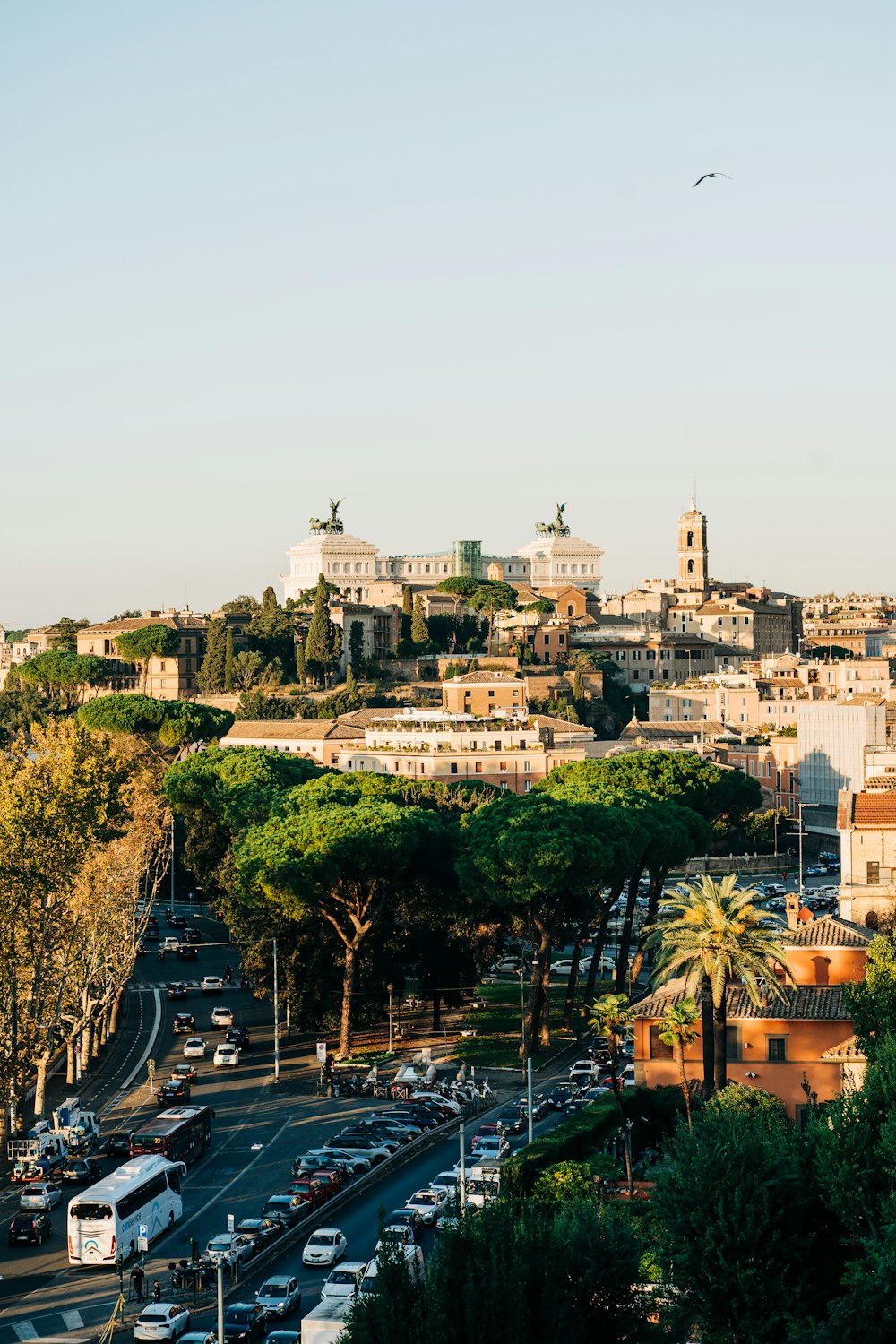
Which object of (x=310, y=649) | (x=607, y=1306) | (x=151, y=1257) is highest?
(x=310, y=649)

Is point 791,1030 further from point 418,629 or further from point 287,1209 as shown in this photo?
point 418,629

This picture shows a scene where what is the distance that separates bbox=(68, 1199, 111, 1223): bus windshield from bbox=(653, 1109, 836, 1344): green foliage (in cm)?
1542

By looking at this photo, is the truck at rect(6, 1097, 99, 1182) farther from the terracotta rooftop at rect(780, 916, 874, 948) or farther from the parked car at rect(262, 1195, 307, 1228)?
the terracotta rooftop at rect(780, 916, 874, 948)

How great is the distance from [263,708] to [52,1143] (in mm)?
94857

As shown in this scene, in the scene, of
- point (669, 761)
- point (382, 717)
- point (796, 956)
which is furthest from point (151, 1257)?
point (382, 717)

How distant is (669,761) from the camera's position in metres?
103

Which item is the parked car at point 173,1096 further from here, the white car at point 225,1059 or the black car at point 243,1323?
the black car at point 243,1323

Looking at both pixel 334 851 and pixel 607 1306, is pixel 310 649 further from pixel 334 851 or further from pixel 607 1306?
pixel 607 1306

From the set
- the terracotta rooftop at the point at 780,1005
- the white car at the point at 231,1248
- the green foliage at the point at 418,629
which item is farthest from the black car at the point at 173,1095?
the green foliage at the point at 418,629

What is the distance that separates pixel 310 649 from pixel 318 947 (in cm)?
9038

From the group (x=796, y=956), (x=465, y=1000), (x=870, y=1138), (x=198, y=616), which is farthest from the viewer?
(x=198, y=616)

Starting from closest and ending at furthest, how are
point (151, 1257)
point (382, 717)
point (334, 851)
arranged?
1. point (151, 1257)
2. point (334, 851)
3. point (382, 717)

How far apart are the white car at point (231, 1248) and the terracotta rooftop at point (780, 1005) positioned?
14.7 m

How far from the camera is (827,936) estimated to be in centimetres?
6081
